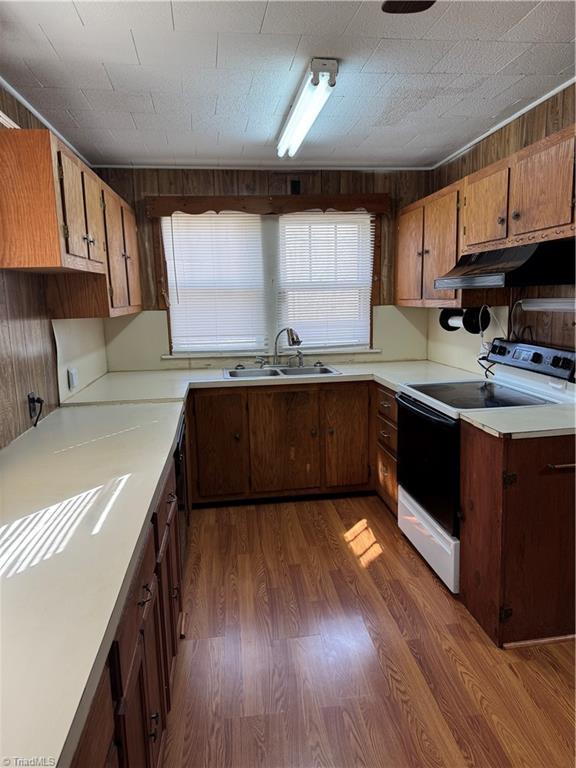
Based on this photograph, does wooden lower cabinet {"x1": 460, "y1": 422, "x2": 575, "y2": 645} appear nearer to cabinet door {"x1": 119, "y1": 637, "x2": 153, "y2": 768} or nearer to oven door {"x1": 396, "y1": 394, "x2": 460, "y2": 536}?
oven door {"x1": 396, "y1": 394, "x2": 460, "y2": 536}

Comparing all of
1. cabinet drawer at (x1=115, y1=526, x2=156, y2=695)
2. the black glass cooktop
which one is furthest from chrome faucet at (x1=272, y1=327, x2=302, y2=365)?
cabinet drawer at (x1=115, y1=526, x2=156, y2=695)

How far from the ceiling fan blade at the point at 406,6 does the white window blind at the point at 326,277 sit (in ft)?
7.16

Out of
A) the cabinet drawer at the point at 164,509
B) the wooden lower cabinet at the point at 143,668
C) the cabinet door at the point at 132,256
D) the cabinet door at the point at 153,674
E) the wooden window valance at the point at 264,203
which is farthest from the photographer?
the wooden window valance at the point at 264,203

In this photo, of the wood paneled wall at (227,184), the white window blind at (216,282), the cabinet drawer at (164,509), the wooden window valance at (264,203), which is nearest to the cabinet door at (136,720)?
the cabinet drawer at (164,509)

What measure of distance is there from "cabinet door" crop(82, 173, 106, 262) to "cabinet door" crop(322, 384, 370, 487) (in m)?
1.72

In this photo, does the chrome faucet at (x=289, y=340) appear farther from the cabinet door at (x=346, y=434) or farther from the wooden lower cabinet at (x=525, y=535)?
the wooden lower cabinet at (x=525, y=535)

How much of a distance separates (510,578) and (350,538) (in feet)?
3.82

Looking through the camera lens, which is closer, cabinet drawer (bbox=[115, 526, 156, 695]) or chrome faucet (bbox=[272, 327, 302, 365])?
cabinet drawer (bbox=[115, 526, 156, 695])

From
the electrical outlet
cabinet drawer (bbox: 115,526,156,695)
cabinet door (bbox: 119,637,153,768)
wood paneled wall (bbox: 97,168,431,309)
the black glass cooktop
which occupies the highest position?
wood paneled wall (bbox: 97,168,431,309)

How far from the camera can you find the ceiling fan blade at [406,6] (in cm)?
166

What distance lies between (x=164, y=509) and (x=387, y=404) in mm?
1905

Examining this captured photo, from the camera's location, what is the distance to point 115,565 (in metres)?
1.11

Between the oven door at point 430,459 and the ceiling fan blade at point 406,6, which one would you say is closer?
the ceiling fan blade at point 406,6

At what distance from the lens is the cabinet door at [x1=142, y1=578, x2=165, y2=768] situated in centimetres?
133
